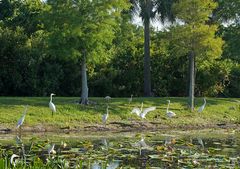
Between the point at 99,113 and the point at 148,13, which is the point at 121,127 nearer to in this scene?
the point at 99,113

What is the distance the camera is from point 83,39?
99.6 ft

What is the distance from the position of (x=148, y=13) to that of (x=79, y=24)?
9.93 metres

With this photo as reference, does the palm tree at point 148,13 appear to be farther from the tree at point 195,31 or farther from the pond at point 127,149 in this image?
the pond at point 127,149

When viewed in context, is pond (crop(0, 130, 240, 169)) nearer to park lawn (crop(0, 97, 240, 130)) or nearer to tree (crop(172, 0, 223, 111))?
park lawn (crop(0, 97, 240, 130))

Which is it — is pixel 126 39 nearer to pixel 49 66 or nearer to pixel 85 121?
pixel 49 66

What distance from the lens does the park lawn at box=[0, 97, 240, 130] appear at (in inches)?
1088

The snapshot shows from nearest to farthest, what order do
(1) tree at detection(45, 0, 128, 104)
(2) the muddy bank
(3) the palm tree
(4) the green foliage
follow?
1. (2) the muddy bank
2. (1) tree at detection(45, 0, 128, 104)
3. (4) the green foliage
4. (3) the palm tree

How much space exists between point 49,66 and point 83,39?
31.7 ft

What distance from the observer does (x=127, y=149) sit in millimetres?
19734

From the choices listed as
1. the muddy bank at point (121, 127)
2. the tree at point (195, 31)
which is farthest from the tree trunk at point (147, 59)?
the muddy bank at point (121, 127)

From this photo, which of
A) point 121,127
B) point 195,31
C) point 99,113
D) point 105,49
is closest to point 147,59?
point 105,49

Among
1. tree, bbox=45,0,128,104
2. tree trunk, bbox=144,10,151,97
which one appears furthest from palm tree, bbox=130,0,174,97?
tree, bbox=45,0,128,104

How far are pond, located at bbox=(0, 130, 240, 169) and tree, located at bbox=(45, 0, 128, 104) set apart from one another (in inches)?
235

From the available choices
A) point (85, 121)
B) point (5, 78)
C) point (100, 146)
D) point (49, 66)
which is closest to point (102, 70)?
point (49, 66)
